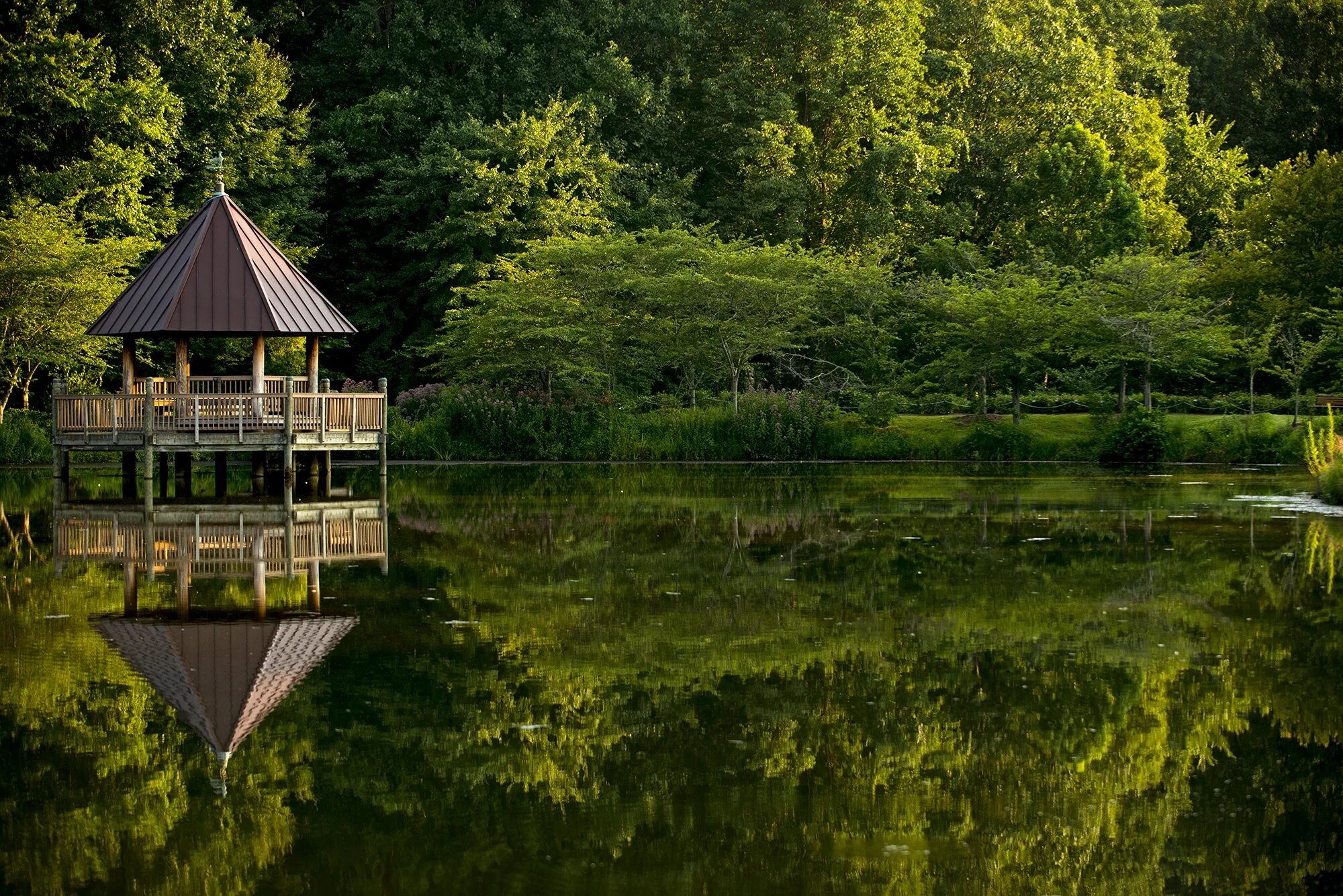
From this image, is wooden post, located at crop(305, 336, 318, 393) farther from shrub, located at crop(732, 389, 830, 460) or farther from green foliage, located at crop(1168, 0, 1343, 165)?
green foliage, located at crop(1168, 0, 1343, 165)

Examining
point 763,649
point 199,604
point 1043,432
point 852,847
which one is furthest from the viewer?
point 1043,432

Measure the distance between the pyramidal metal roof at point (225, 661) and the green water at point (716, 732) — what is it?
149 mm

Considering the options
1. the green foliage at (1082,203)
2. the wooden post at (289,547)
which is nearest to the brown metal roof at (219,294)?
the wooden post at (289,547)

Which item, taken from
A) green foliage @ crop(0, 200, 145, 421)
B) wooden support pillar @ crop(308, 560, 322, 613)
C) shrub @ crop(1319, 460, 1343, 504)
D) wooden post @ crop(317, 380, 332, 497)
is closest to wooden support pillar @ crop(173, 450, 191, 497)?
wooden post @ crop(317, 380, 332, 497)

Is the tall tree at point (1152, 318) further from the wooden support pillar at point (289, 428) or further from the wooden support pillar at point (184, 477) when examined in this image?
the wooden support pillar at point (184, 477)

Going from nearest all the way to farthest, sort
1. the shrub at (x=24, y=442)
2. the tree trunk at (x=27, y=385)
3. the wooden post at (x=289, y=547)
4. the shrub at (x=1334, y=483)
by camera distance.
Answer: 1. the wooden post at (x=289, y=547)
2. the shrub at (x=1334, y=483)
3. the shrub at (x=24, y=442)
4. the tree trunk at (x=27, y=385)

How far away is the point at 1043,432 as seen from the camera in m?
39.6

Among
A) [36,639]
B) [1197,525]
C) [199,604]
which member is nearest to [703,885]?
[36,639]

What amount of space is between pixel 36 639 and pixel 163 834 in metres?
5.69

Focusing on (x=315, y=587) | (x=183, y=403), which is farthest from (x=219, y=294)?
(x=315, y=587)

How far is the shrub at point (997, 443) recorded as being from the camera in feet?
129

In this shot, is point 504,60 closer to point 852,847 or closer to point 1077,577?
point 1077,577

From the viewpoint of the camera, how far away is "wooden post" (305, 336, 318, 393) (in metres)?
29.3

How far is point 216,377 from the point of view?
2691 cm
